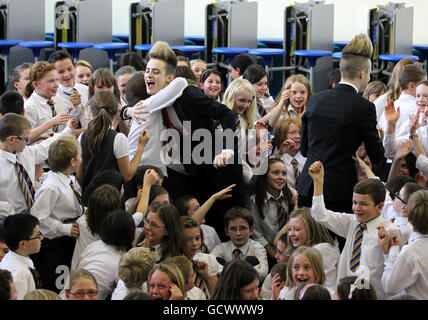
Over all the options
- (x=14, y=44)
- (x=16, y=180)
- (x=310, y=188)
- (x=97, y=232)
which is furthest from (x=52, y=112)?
(x=14, y=44)

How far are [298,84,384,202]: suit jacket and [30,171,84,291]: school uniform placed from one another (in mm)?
1332

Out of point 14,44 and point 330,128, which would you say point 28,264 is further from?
point 14,44

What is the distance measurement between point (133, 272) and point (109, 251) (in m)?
0.37

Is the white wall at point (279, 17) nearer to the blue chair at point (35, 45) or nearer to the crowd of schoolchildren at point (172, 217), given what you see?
the blue chair at point (35, 45)

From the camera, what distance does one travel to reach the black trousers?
4141mm

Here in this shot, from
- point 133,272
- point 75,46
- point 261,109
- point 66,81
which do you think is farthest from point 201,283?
point 75,46

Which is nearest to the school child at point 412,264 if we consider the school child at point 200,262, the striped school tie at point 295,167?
the school child at point 200,262

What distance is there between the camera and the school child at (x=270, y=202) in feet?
15.7

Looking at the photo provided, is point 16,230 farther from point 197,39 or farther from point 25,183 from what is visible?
point 197,39

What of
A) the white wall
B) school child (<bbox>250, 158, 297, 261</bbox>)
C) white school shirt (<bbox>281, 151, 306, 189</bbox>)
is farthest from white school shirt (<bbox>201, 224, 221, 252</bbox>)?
the white wall

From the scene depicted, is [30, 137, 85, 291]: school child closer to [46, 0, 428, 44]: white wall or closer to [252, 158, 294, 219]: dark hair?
[252, 158, 294, 219]: dark hair

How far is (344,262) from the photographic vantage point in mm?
3900

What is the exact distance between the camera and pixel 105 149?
4.46 m

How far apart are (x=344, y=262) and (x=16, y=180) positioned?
183cm
